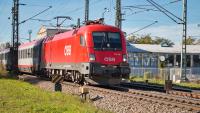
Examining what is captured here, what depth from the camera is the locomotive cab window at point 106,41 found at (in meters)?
22.3

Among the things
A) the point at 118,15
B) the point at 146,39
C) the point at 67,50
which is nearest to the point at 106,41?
the point at 67,50

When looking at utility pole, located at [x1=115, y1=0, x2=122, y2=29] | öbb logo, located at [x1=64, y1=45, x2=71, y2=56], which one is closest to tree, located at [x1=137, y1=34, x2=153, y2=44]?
utility pole, located at [x1=115, y1=0, x2=122, y2=29]

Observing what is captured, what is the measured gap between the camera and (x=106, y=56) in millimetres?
22016

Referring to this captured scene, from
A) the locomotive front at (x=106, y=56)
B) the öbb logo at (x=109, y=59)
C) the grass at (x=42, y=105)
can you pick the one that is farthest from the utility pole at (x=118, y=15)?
the grass at (x=42, y=105)

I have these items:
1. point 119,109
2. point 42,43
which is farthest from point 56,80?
point 42,43

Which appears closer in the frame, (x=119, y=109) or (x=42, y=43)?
(x=119, y=109)

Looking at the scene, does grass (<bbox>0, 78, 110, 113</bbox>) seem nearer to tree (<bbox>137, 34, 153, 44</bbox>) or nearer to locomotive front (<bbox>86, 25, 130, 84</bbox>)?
locomotive front (<bbox>86, 25, 130, 84</bbox>)

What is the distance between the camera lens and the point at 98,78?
22141 millimetres

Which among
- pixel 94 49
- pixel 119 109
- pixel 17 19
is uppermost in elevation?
pixel 17 19

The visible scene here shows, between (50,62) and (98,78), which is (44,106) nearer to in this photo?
(98,78)

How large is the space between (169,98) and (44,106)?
5868 millimetres

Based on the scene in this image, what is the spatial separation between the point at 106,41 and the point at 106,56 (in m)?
0.92

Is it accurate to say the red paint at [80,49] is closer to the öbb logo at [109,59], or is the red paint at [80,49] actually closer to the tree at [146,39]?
the öbb logo at [109,59]

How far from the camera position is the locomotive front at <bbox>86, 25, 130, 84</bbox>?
2166 cm
